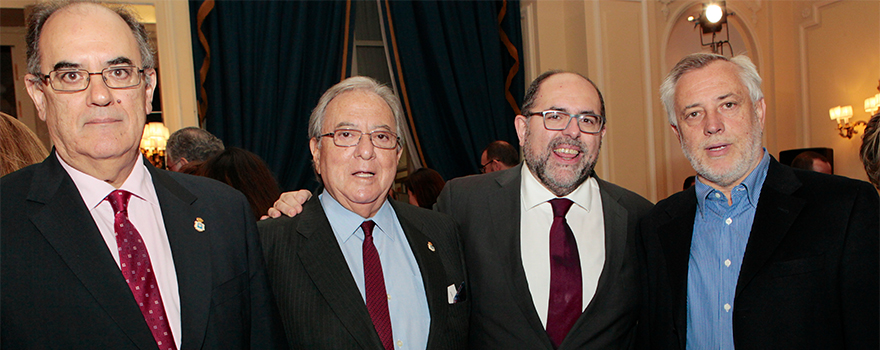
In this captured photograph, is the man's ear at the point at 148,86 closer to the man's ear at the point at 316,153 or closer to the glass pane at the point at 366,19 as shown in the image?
the man's ear at the point at 316,153

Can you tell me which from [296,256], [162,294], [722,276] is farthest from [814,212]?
[162,294]

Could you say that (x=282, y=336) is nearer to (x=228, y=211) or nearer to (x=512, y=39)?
(x=228, y=211)

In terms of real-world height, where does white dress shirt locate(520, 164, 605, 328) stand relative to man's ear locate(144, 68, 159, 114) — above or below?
below

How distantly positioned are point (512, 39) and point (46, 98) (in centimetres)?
558

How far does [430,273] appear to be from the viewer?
1.72 m

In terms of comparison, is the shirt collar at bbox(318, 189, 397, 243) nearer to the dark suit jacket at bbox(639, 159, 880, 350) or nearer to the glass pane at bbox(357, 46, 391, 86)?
the dark suit jacket at bbox(639, 159, 880, 350)

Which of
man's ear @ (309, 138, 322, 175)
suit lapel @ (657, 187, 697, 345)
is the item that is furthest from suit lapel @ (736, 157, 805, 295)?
man's ear @ (309, 138, 322, 175)

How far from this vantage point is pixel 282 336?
142cm

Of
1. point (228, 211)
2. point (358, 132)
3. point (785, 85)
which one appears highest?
point (785, 85)

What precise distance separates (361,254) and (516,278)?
0.52m

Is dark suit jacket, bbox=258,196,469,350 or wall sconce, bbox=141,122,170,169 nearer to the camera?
dark suit jacket, bbox=258,196,469,350

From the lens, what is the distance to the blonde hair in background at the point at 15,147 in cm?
160

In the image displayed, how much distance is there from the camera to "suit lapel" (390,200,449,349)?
1650 millimetres

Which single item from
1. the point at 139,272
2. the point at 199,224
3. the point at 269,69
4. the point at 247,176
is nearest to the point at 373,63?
the point at 269,69
